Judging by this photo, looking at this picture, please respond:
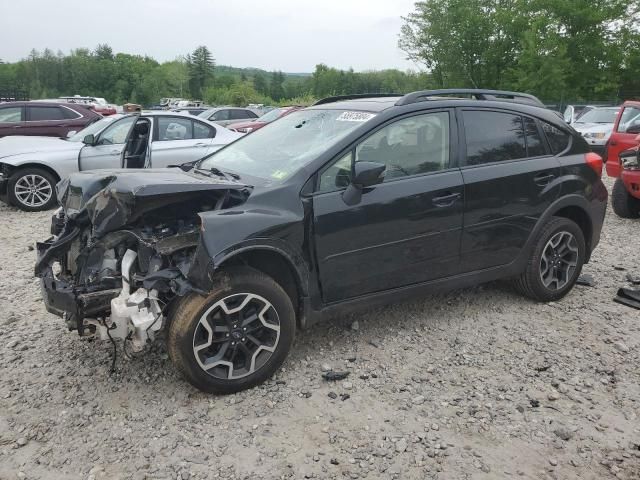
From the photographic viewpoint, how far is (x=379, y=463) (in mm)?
2748

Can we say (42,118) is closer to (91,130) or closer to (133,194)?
(91,130)

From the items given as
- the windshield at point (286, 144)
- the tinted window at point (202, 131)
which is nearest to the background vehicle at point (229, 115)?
the tinted window at point (202, 131)

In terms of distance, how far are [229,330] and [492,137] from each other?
A: 2.55 m

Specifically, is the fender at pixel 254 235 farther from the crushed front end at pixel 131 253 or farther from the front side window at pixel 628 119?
the front side window at pixel 628 119

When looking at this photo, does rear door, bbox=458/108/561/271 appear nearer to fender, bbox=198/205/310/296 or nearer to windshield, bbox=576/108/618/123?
fender, bbox=198/205/310/296

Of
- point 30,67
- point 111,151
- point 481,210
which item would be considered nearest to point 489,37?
point 111,151

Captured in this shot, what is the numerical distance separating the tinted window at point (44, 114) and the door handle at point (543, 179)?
11286 mm

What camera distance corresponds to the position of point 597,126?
14773 mm

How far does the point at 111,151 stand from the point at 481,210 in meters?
6.48

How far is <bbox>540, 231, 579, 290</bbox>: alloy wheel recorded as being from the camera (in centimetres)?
460

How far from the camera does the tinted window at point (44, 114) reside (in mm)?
12195

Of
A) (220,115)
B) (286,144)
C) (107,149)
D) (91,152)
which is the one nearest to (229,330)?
(286,144)

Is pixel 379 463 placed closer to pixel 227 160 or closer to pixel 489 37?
pixel 227 160

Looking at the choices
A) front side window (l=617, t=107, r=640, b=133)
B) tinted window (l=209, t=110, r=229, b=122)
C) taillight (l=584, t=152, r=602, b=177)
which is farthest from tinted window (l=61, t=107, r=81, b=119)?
front side window (l=617, t=107, r=640, b=133)
